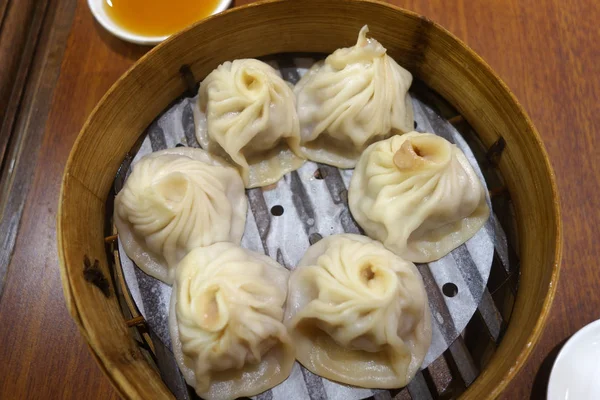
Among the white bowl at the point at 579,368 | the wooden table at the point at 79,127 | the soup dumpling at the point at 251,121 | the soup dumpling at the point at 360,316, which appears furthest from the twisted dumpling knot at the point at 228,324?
the white bowl at the point at 579,368

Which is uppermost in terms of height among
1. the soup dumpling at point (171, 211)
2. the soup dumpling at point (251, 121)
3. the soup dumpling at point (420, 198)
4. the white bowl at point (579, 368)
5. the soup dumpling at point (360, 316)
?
the soup dumpling at point (251, 121)

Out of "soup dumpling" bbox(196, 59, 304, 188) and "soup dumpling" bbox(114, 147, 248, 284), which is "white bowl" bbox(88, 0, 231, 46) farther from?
"soup dumpling" bbox(114, 147, 248, 284)

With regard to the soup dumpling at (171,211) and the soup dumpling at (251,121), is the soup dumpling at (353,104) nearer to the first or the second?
the soup dumpling at (251,121)

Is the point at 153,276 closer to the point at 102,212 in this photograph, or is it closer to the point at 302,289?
the point at 102,212

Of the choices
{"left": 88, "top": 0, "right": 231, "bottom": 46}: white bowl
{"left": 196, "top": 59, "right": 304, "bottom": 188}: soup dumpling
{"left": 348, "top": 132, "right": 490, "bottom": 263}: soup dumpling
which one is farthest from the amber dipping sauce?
{"left": 348, "top": 132, "right": 490, "bottom": 263}: soup dumpling

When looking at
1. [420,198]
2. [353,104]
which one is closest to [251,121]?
[353,104]

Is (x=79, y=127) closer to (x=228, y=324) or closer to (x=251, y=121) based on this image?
(x=251, y=121)
